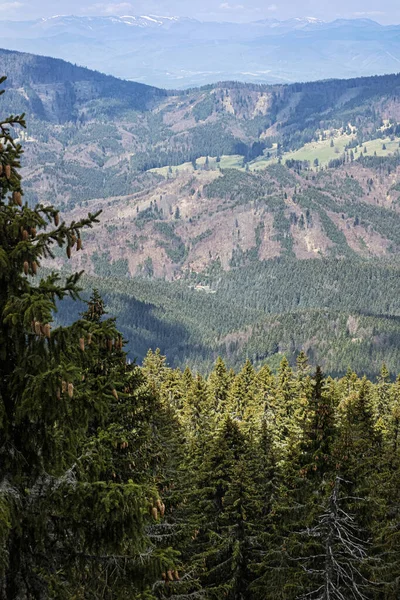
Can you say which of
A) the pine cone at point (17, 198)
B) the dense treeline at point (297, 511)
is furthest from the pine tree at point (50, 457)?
the dense treeline at point (297, 511)

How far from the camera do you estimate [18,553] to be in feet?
46.1

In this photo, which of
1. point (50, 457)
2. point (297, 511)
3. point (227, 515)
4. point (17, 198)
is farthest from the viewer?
point (227, 515)

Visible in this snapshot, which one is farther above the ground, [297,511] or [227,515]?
[297,511]

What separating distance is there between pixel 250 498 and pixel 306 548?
5.74 metres

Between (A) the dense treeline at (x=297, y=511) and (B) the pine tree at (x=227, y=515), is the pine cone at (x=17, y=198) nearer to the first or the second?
(A) the dense treeline at (x=297, y=511)

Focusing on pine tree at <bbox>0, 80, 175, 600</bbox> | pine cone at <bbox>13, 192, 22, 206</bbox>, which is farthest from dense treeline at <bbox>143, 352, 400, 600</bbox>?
pine cone at <bbox>13, 192, 22, 206</bbox>

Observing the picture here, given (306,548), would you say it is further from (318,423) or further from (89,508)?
(89,508)

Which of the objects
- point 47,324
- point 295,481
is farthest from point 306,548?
point 47,324

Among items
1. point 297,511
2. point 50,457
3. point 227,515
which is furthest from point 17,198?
point 227,515

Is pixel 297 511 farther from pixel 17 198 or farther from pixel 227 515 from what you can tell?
pixel 17 198

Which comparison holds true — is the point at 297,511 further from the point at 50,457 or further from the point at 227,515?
the point at 50,457

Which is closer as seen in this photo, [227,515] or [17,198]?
[17,198]

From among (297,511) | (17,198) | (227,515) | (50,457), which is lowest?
(227,515)

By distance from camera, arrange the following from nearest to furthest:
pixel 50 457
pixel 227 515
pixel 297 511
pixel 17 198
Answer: pixel 17 198
pixel 50 457
pixel 297 511
pixel 227 515
